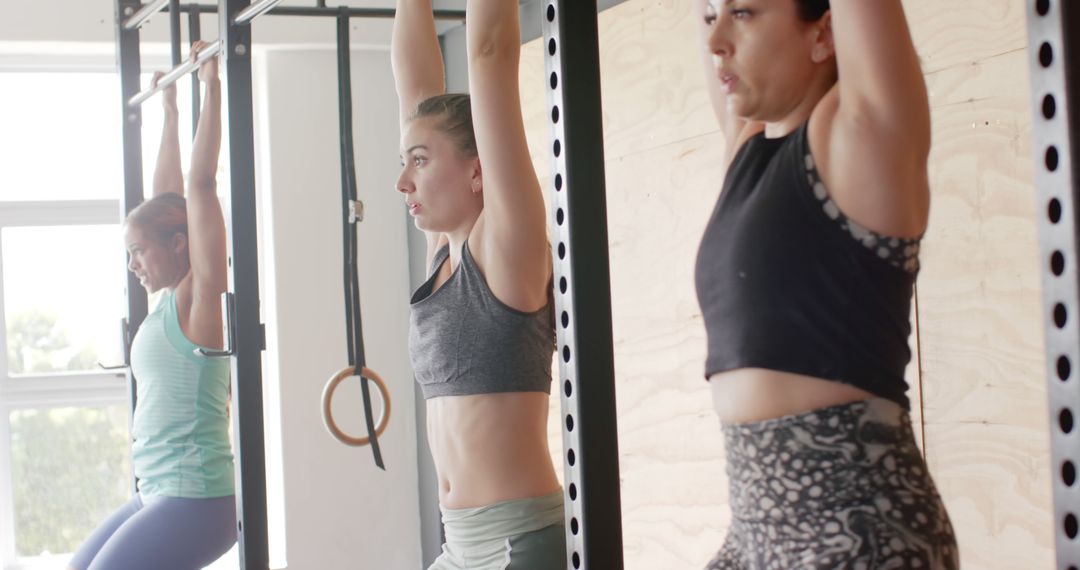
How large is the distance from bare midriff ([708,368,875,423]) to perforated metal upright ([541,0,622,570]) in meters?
0.14

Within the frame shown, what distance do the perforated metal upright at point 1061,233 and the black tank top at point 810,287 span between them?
31cm

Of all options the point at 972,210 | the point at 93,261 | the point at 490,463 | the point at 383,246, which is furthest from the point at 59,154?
the point at 972,210

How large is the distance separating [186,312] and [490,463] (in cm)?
156

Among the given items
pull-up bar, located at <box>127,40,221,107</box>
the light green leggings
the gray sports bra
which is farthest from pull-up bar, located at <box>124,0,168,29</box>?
the light green leggings

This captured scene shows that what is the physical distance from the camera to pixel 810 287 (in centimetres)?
128

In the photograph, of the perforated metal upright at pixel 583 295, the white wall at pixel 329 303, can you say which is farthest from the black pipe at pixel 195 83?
the perforated metal upright at pixel 583 295

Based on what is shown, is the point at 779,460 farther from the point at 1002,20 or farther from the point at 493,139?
the point at 1002,20

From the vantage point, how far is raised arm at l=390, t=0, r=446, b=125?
96.5 inches

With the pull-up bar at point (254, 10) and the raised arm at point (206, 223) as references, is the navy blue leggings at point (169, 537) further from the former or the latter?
the pull-up bar at point (254, 10)

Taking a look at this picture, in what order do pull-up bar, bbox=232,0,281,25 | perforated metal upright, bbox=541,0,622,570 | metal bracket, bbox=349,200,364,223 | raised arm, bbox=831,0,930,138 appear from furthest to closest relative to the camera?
metal bracket, bbox=349,200,364,223
pull-up bar, bbox=232,0,281,25
perforated metal upright, bbox=541,0,622,570
raised arm, bbox=831,0,930,138

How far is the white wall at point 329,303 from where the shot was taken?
14.9 feet

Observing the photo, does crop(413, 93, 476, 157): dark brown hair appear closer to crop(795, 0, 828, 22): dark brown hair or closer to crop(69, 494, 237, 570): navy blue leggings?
crop(795, 0, 828, 22): dark brown hair

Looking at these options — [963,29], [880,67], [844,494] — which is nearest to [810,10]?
[880,67]

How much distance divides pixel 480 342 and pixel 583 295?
0.64 meters
